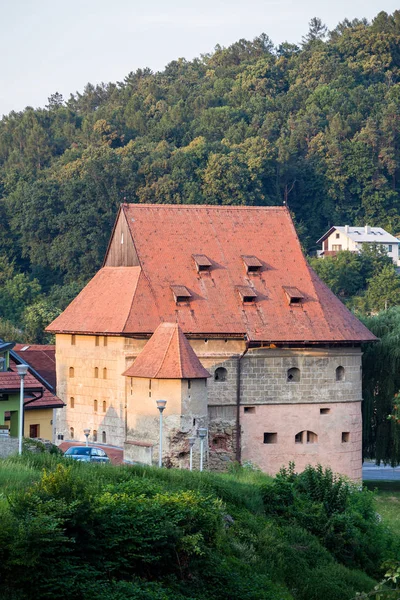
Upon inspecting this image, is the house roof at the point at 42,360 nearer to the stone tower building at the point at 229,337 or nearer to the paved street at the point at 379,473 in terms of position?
the stone tower building at the point at 229,337

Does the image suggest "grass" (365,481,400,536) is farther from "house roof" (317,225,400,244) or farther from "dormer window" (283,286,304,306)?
"house roof" (317,225,400,244)

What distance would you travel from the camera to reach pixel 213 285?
1948 inches

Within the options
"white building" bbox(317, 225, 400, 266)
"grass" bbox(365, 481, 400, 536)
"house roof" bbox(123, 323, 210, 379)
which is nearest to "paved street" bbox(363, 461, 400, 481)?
"grass" bbox(365, 481, 400, 536)

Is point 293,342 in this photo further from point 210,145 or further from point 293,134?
point 293,134

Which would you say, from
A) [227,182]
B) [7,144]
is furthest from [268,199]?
[7,144]

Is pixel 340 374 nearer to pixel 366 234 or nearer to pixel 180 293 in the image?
pixel 180 293

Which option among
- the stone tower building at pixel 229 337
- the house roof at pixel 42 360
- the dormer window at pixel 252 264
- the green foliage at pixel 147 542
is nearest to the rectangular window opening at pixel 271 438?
the stone tower building at pixel 229 337

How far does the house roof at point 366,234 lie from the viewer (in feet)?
382

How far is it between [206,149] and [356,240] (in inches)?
546

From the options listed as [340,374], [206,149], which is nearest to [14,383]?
[340,374]

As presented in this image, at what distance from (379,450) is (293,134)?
7625 centimetres

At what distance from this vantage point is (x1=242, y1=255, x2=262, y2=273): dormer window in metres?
50.0

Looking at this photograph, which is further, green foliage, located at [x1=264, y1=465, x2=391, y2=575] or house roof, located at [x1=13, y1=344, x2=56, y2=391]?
house roof, located at [x1=13, y1=344, x2=56, y2=391]

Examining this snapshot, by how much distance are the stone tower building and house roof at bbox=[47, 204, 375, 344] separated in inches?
1.8
